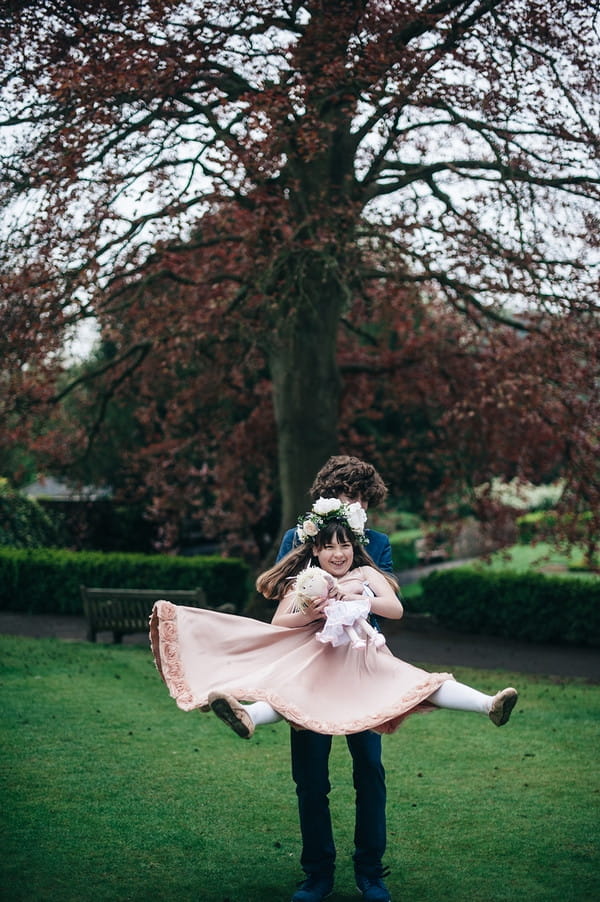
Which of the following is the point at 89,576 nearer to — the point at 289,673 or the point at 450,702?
the point at 289,673

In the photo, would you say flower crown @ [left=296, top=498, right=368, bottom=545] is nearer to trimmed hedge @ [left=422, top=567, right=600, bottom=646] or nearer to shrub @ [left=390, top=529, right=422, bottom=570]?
trimmed hedge @ [left=422, top=567, right=600, bottom=646]

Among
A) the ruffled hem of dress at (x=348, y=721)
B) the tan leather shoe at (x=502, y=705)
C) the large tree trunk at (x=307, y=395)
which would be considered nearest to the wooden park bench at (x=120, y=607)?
the large tree trunk at (x=307, y=395)

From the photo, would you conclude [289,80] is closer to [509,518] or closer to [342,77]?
[342,77]

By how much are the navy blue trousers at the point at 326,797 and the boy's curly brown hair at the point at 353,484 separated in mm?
1163

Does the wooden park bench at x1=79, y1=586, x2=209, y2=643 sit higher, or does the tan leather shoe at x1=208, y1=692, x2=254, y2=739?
the tan leather shoe at x1=208, y1=692, x2=254, y2=739

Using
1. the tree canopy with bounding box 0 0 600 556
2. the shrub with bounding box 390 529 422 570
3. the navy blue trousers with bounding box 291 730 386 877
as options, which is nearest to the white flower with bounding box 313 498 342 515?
the navy blue trousers with bounding box 291 730 386 877

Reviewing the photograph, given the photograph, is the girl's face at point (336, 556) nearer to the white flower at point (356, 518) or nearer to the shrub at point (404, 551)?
the white flower at point (356, 518)

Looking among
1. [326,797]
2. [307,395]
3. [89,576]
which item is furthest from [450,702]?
[89,576]

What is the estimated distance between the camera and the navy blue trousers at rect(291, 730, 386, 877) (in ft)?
15.1

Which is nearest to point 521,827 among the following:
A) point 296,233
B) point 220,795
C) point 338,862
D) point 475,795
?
point 475,795

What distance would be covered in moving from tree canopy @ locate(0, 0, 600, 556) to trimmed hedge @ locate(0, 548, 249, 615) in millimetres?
2818

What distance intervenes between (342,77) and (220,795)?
7.77 metres

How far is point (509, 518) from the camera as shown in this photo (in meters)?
16.5

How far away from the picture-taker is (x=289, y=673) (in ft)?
14.8
